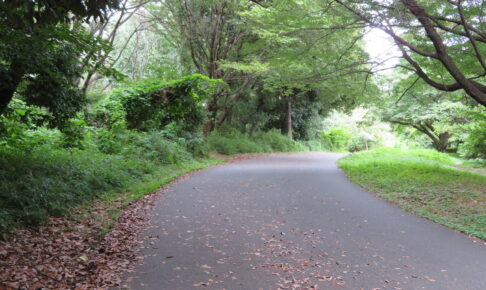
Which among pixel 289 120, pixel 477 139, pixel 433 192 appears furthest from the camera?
pixel 289 120

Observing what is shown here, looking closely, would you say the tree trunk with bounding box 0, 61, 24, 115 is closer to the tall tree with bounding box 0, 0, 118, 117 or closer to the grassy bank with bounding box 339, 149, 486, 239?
the tall tree with bounding box 0, 0, 118, 117

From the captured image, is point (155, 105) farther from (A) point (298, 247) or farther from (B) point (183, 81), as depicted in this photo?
(A) point (298, 247)

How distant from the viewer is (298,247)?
5.51m

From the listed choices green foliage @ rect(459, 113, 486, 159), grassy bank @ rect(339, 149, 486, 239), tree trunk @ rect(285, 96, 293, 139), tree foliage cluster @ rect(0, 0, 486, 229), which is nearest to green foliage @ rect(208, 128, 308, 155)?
tree foliage cluster @ rect(0, 0, 486, 229)

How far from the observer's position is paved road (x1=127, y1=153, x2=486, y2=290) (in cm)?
434

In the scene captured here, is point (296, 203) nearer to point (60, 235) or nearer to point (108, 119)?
point (60, 235)

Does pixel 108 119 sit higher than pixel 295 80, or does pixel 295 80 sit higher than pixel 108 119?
pixel 295 80

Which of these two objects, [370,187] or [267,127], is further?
[267,127]

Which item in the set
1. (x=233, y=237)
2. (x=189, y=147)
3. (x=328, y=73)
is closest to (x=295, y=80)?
(x=328, y=73)

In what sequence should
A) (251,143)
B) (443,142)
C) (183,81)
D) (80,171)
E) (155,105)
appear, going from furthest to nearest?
(443,142) < (251,143) < (155,105) < (183,81) < (80,171)

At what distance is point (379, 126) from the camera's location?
39906mm

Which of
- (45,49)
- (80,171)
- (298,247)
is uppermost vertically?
(45,49)

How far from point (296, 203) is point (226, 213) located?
6.48 feet

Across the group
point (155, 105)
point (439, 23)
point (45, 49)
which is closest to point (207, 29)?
point (155, 105)
